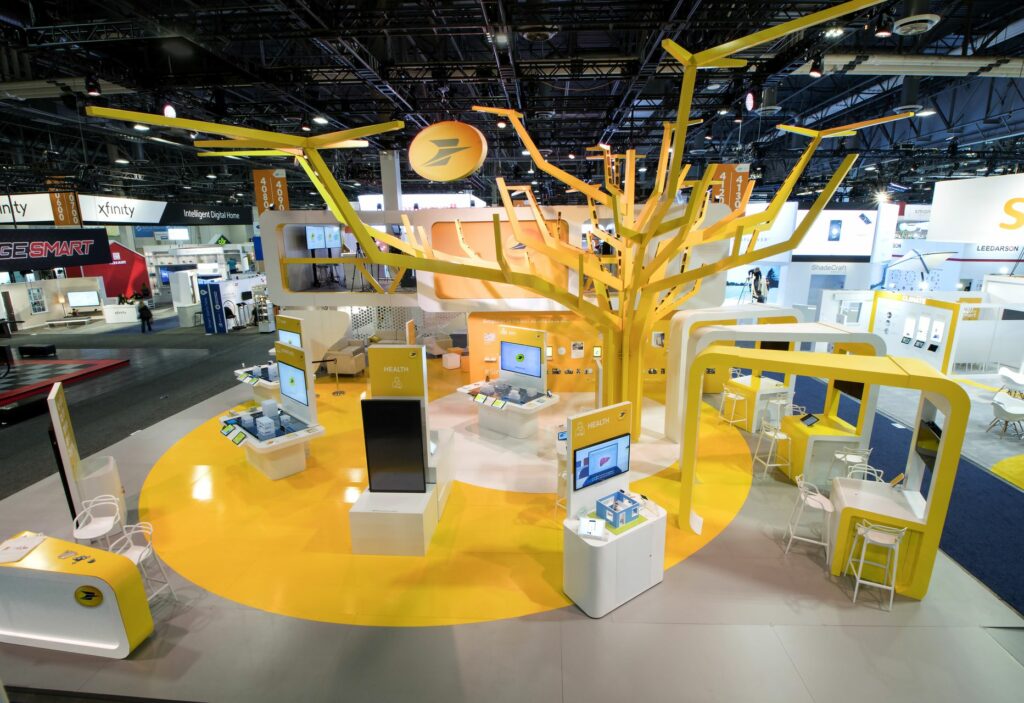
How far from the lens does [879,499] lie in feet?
16.1

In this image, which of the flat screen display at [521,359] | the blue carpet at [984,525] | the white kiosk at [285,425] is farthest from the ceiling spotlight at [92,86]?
the blue carpet at [984,525]

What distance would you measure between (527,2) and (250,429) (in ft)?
23.9

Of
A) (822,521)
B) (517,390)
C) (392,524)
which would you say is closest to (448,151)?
(517,390)

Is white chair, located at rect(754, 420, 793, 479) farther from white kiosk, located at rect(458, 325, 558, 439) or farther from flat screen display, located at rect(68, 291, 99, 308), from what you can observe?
flat screen display, located at rect(68, 291, 99, 308)

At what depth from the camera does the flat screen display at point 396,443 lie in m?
5.52

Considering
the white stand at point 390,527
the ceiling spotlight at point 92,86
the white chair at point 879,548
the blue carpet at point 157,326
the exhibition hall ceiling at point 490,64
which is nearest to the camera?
the white chair at point 879,548

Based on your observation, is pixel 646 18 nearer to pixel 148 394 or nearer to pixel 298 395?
pixel 298 395

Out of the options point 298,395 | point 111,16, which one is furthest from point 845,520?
point 111,16

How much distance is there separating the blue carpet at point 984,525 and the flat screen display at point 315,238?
11.2m

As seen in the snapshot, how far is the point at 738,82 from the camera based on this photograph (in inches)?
394

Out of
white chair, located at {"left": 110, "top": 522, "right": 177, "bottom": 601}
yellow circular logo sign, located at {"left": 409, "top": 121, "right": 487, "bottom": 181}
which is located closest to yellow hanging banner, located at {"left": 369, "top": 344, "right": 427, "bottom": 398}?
white chair, located at {"left": 110, "top": 522, "right": 177, "bottom": 601}

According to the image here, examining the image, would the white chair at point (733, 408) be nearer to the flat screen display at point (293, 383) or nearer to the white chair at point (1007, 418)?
the white chair at point (1007, 418)

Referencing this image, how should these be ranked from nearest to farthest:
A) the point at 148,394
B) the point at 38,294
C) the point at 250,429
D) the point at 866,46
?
the point at 250,429 → the point at 866,46 → the point at 148,394 → the point at 38,294

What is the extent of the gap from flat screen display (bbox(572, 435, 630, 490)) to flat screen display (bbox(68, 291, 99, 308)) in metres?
26.4
